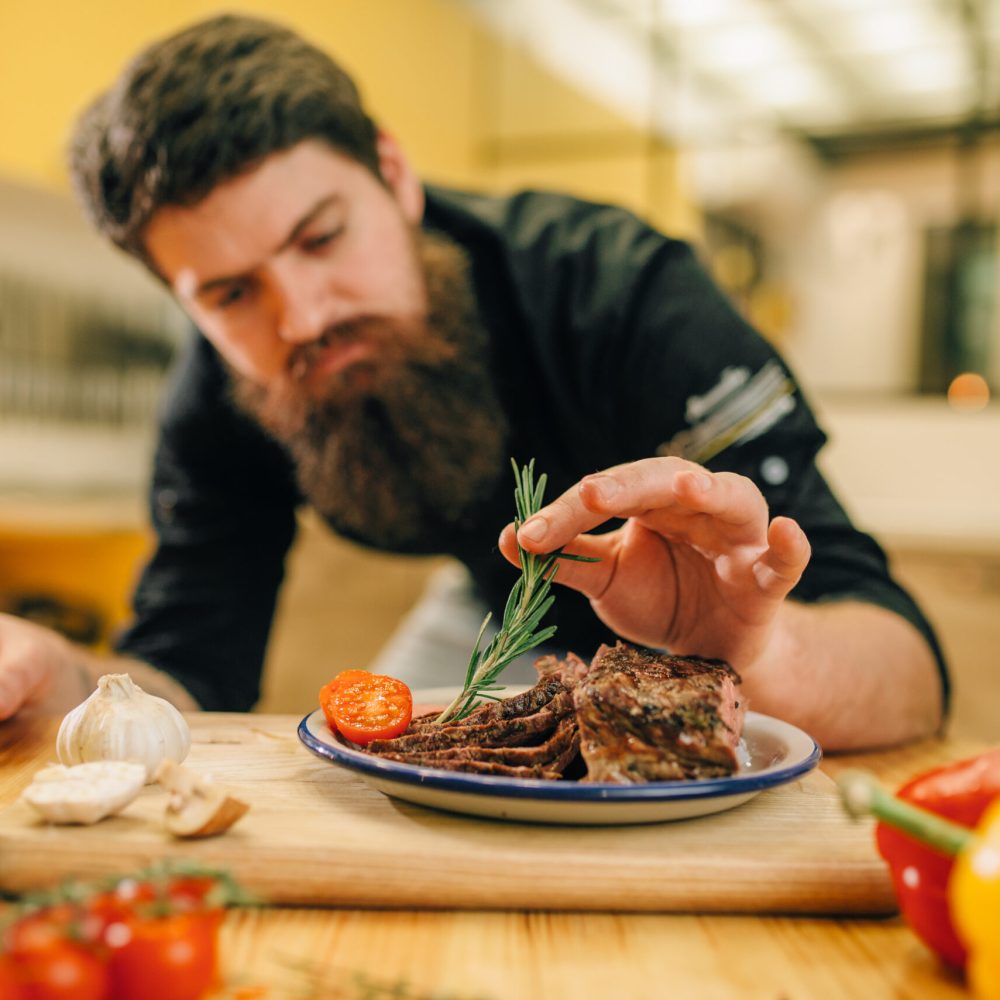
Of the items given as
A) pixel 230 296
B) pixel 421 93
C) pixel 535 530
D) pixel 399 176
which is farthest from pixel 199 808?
pixel 421 93

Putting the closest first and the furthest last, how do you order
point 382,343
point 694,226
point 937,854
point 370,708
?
point 937,854
point 370,708
point 382,343
point 694,226

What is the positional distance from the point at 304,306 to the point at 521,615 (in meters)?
0.78

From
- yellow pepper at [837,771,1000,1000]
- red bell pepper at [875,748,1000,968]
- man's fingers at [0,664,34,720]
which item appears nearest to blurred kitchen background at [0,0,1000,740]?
Result: man's fingers at [0,664,34,720]

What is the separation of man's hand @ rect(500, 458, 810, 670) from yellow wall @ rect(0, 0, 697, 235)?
9.12ft

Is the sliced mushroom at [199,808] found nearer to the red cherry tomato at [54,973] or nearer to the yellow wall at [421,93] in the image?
the red cherry tomato at [54,973]

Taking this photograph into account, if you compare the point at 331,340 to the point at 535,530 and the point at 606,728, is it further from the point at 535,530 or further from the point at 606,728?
the point at 606,728

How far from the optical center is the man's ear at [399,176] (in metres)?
1.65

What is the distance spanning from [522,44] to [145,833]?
532 cm

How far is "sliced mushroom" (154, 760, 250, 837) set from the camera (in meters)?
0.65

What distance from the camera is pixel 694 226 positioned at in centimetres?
539

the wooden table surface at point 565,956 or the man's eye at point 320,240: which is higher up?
the man's eye at point 320,240

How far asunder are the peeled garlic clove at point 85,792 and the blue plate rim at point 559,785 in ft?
0.46

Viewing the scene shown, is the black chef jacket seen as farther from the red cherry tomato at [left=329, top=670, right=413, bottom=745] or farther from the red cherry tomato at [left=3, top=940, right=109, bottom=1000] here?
A: the red cherry tomato at [left=3, top=940, right=109, bottom=1000]

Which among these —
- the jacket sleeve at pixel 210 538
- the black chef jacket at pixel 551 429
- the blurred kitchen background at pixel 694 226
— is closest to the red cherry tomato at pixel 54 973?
the black chef jacket at pixel 551 429
